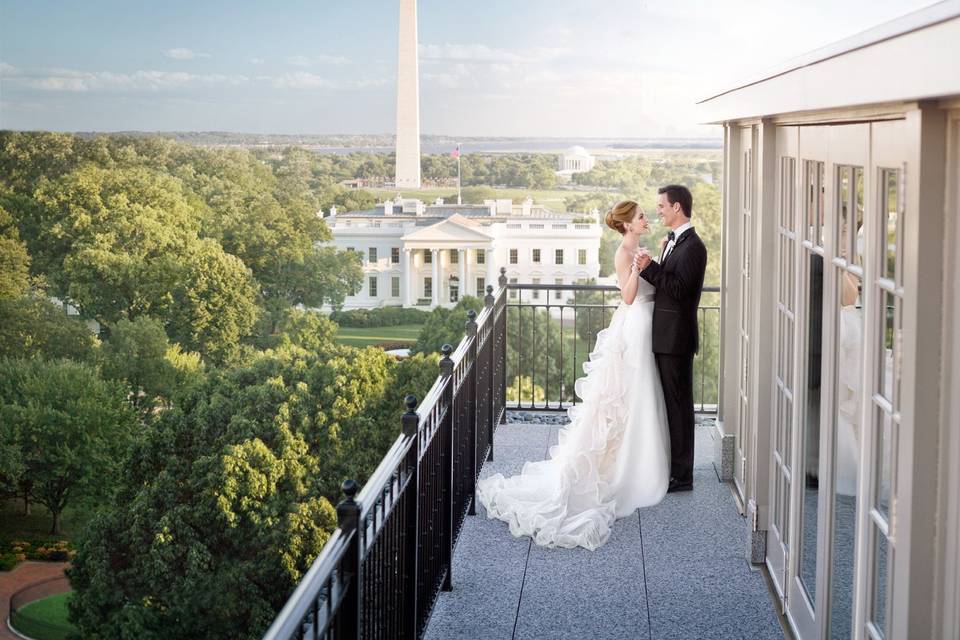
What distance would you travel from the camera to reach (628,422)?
5.16 metres

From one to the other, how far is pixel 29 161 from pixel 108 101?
29.2 ft

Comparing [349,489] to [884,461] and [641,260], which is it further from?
[641,260]

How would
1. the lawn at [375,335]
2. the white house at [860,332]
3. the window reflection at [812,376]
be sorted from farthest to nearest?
the lawn at [375,335], the window reflection at [812,376], the white house at [860,332]

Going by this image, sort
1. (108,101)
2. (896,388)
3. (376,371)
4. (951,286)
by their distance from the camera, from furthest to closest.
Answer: (108,101)
(376,371)
(896,388)
(951,286)

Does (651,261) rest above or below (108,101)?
below

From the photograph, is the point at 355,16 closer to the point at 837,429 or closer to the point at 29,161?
the point at 29,161

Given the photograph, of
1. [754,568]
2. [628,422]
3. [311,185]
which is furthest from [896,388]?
[311,185]

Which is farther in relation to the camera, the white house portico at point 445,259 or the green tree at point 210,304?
the white house portico at point 445,259

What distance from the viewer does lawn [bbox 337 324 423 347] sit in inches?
2345

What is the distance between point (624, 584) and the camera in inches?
171

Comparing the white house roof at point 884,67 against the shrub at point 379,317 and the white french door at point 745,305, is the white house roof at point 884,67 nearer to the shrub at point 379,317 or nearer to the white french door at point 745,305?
the white french door at point 745,305

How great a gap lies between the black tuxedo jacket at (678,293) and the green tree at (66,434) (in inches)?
1420

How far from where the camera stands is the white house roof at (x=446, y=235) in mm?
69750

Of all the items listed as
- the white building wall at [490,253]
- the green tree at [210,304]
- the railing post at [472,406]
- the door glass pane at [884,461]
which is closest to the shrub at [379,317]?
the white building wall at [490,253]
